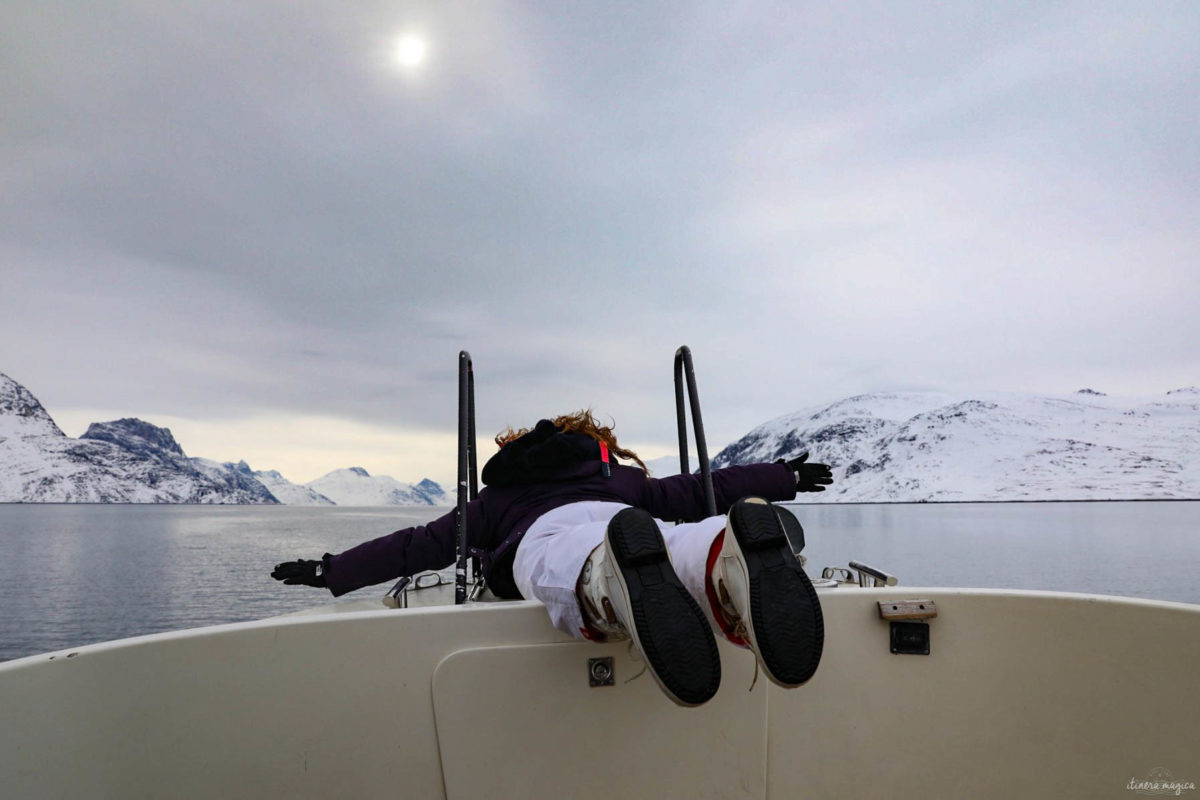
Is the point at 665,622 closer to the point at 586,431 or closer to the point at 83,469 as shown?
the point at 586,431

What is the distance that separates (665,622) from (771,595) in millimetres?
180

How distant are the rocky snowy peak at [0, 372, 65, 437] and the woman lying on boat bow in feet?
719

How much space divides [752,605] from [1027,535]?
1374 inches

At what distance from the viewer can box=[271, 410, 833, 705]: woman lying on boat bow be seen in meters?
1.09

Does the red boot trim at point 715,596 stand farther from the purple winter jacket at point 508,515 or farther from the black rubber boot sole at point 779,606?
the purple winter jacket at point 508,515

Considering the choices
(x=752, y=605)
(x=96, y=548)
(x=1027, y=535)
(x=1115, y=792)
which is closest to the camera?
(x=752, y=605)

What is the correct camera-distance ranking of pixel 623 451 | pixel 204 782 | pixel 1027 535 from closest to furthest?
pixel 204 782 → pixel 623 451 → pixel 1027 535

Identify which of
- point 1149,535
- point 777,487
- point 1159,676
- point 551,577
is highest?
point 777,487

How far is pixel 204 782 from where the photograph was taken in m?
1.36

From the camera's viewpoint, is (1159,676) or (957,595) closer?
(1159,676)

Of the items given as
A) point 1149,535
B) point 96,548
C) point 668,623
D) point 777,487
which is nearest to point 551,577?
point 668,623

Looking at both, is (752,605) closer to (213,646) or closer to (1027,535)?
(213,646)

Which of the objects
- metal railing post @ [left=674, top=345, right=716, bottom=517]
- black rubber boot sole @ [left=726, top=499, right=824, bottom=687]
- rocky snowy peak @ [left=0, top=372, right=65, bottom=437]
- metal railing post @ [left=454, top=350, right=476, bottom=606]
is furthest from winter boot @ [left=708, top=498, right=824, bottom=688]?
rocky snowy peak @ [left=0, top=372, right=65, bottom=437]

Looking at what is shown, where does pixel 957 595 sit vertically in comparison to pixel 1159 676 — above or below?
above
